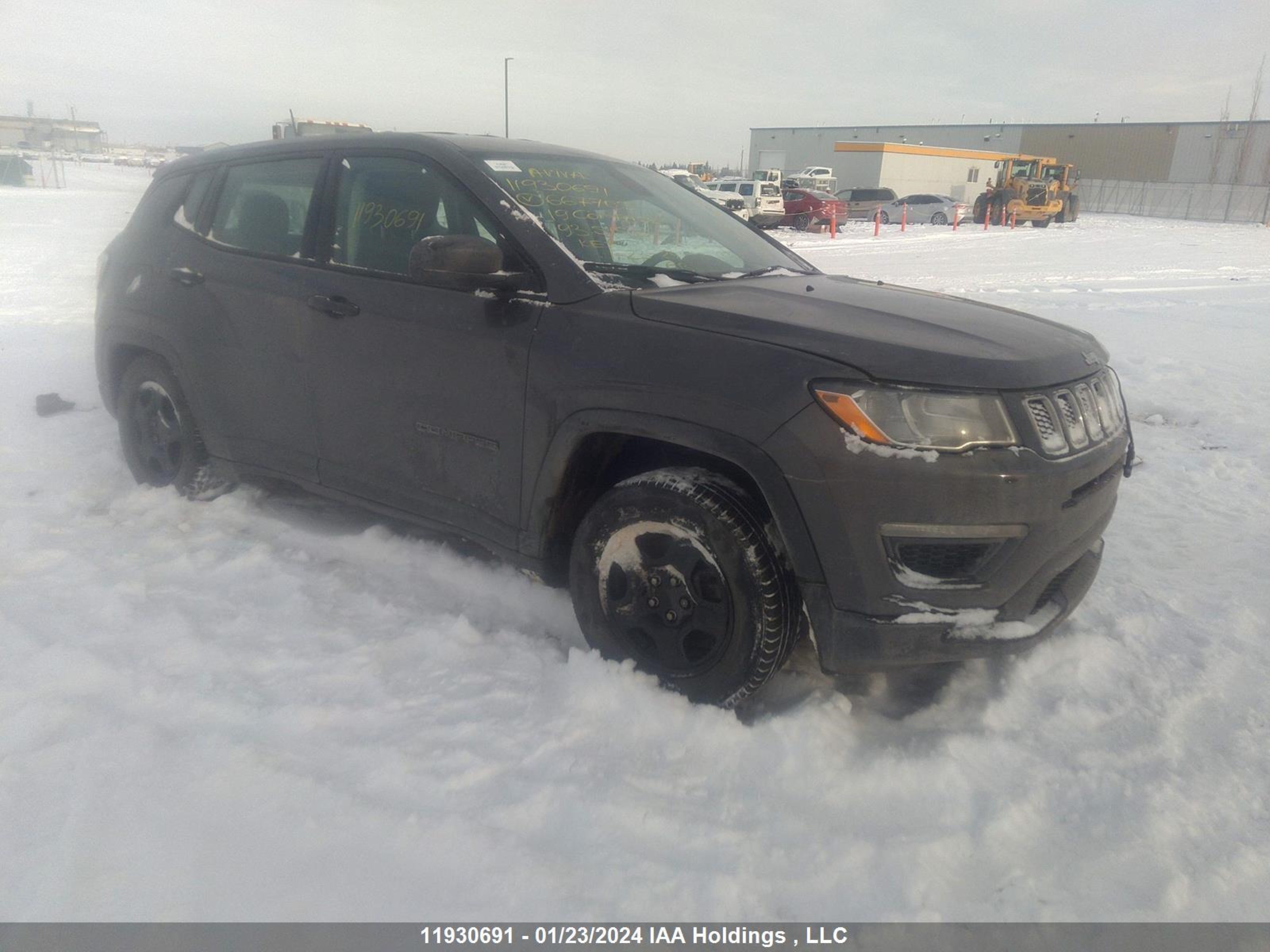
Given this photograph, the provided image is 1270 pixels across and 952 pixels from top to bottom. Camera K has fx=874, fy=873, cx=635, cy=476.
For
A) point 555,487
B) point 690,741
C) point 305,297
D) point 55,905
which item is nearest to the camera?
point 55,905

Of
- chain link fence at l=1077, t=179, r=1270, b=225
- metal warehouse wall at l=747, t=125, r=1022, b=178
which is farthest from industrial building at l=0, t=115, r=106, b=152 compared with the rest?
chain link fence at l=1077, t=179, r=1270, b=225

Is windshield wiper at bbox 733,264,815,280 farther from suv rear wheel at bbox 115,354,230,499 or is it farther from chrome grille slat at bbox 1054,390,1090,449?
suv rear wheel at bbox 115,354,230,499

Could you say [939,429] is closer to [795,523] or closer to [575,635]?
[795,523]

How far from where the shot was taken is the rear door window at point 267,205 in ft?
11.5

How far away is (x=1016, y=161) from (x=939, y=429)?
122 feet

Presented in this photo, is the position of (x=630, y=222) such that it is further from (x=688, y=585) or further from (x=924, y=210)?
(x=924, y=210)

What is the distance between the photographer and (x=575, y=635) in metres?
3.10

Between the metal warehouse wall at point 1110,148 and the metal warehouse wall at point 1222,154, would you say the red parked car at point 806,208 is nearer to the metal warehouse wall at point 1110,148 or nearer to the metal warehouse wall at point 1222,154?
the metal warehouse wall at point 1222,154

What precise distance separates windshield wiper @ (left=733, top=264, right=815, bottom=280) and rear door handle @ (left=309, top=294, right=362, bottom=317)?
1390 mm

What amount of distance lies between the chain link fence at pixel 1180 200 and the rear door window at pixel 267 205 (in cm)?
4878

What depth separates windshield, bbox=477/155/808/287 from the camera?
296 centimetres

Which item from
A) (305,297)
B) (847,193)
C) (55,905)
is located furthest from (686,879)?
(847,193)
